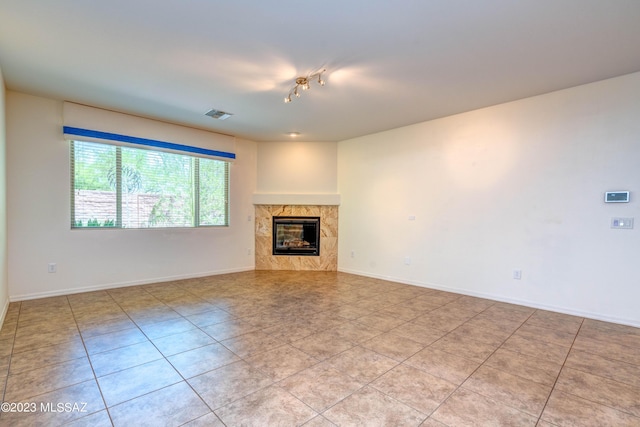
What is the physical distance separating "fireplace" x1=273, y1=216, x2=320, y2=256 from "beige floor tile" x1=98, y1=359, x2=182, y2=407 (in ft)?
13.0

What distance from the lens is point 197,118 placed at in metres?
4.70

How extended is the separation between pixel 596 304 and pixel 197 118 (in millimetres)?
5811

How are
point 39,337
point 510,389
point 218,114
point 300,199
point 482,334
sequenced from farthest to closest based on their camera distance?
1. point 300,199
2. point 218,114
3. point 482,334
4. point 39,337
5. point 510,389

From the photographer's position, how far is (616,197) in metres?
3.22

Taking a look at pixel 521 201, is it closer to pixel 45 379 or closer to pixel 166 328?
pixel 166 328

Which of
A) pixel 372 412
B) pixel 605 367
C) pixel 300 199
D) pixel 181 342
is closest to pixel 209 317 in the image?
pixel 181 342

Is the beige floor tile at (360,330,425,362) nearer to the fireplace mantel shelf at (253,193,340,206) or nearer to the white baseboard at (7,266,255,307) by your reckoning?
the fireplace mantel shelf at (253,193,340,206)

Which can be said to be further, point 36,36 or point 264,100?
point 264,100

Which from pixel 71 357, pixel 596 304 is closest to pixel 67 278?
pixel 71 357

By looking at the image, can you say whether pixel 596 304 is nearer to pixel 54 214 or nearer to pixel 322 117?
pixel 322 117

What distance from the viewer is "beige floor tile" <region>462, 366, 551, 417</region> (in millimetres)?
1855

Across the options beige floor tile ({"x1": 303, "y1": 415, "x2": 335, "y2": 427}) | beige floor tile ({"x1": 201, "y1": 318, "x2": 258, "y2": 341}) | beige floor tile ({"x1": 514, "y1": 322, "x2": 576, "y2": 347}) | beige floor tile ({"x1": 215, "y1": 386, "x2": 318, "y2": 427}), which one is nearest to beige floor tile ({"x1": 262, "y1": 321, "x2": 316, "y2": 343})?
beige floor tile ({"x1": 201, "y1": 318, "x2": 258, "y2": 341})

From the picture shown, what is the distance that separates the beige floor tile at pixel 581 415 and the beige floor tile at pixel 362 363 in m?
0.97

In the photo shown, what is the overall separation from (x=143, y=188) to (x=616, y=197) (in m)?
6.23
